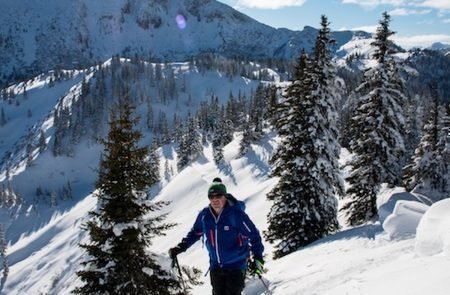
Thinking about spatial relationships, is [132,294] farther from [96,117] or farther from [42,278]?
[96,117]

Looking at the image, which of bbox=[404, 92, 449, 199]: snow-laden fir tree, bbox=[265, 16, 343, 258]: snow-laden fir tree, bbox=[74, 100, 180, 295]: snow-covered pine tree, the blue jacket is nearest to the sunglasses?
the blue jacket

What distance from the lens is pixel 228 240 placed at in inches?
275

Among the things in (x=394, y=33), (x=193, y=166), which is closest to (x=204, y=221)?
(x=394, y=33)

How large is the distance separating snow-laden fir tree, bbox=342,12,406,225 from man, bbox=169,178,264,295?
1796 centimetres

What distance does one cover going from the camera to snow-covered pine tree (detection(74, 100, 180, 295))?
41.7 ft

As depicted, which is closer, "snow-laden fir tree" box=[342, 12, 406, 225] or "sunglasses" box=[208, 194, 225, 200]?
"sunglasses" box=[208, 194, 225, 200]

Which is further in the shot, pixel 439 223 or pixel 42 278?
pixel 42 278

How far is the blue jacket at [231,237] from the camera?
6938mm

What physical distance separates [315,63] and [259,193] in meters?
31.5

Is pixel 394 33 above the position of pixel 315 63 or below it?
above

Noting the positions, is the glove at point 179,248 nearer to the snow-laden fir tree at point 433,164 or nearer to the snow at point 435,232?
the snow at point 435,232

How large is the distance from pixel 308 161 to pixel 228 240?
15.3 m

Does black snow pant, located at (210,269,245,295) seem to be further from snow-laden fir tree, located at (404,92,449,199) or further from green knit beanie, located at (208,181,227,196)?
snow-laden fir tree, located at (404,92,449,199)

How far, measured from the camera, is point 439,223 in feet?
28.9
